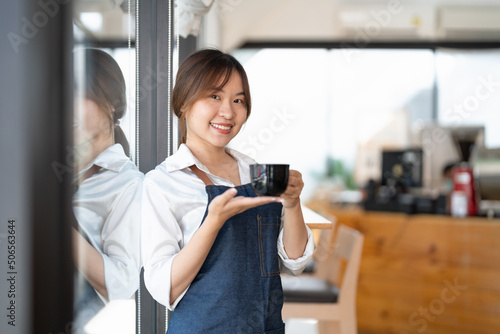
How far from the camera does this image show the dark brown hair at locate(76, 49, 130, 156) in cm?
118

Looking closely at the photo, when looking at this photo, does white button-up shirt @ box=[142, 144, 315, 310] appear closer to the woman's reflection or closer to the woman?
the woman

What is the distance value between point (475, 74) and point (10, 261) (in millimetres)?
5426

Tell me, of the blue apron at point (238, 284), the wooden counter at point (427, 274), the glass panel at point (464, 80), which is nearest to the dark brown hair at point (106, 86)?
the blue apron at point (238, 284)

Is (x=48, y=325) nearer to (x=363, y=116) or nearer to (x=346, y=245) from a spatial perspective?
(x=346, y=245)

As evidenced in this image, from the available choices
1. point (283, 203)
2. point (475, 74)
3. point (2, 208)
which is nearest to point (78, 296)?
point (2, 208)

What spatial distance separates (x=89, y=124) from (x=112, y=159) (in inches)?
4.3

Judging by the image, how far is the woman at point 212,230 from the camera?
101cm

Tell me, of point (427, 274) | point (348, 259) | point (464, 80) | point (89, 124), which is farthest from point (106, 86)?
point (464, 80)

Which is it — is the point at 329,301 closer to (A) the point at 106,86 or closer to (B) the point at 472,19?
(A) the point at 106,86

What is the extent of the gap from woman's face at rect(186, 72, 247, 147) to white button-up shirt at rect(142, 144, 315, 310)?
0.06 meters

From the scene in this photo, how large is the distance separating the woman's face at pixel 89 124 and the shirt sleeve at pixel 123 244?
0.15 metres

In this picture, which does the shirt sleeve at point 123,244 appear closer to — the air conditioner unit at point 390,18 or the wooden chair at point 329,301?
the wooden chair at point 329,301

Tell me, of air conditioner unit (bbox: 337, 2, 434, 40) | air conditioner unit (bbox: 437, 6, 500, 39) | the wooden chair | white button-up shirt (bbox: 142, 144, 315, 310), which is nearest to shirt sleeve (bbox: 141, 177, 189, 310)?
white button-up shirt (bbox: 142, 144, 315, 310)

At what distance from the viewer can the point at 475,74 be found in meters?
5.34
